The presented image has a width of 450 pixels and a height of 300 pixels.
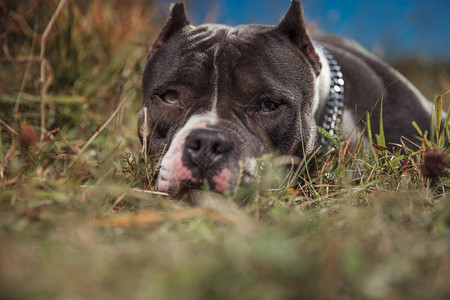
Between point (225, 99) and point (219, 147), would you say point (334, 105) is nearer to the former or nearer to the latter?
point (225, 99)

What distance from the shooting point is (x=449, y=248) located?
4.72 feet

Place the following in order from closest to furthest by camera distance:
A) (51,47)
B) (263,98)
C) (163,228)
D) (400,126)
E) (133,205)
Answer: (163,228), (133,205), (263,98), (400,126), (51,47)

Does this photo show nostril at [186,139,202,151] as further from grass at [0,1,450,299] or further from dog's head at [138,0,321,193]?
grass at [0,1,450,299]

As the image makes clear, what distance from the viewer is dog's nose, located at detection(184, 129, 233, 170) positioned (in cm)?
202

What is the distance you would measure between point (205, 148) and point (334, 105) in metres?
1.26

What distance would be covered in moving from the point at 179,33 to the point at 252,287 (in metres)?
2.03

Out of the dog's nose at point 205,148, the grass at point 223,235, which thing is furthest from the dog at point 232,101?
the grass at point 223,235

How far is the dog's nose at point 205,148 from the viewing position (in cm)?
202

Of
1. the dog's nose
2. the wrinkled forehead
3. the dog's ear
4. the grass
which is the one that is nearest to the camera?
the grass

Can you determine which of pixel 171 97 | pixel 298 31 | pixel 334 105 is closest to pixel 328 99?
pixel 334 105

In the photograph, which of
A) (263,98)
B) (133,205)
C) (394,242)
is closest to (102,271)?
(133,205)

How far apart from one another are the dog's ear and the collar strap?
1013mm

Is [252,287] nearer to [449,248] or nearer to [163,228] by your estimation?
[163,228]

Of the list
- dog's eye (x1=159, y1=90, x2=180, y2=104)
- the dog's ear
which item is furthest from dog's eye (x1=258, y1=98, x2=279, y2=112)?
the dog's ear
